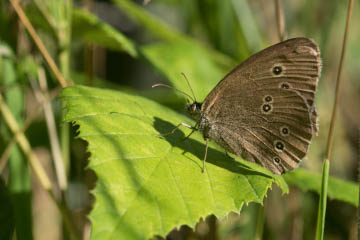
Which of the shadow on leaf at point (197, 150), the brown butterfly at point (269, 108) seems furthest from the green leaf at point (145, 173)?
the brown butterfly at point (269, 108)

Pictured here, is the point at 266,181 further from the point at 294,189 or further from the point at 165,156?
the point at 294,189

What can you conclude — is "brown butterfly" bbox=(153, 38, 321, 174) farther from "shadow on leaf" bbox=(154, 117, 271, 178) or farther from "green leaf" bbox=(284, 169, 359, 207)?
"green leaf" bbox=(284, 169, 359, 207)

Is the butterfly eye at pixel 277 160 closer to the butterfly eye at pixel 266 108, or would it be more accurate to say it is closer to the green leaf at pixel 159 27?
the butterfly eye at pixel 266 108

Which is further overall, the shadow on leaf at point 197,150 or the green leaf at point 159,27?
the green leaf at point 159,27

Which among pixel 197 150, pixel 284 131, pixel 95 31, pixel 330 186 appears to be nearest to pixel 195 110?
pixel 197 150

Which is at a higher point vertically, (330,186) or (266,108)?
(266,108)

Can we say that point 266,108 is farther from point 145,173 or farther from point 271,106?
point 145,173

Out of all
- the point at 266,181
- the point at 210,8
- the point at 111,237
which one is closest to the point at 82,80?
the point at 210,8
